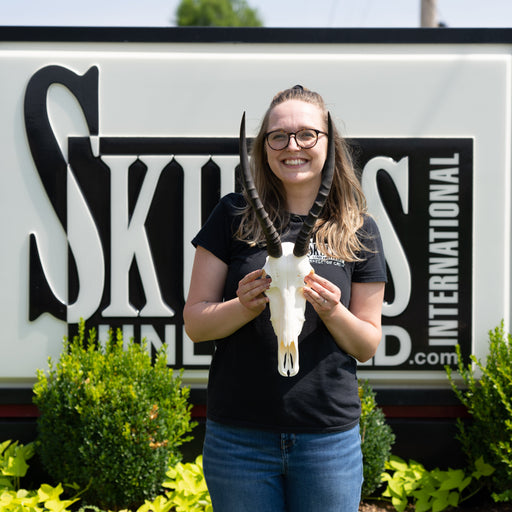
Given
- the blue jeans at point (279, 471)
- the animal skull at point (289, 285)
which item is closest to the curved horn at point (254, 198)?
the animal skull at point (289, 285)

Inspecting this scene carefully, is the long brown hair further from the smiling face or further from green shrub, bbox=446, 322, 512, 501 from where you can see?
green shrub, bbox=446, 322, 512, 501

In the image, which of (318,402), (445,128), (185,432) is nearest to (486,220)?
(445,128)

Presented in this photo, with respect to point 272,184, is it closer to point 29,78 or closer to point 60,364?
point 60,364

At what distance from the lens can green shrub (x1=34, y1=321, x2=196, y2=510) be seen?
3480 millimetres

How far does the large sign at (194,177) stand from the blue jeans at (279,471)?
2211 mm

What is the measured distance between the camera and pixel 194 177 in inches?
158

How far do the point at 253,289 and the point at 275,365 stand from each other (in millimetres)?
253

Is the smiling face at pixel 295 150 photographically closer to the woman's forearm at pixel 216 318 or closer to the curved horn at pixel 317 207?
the curved horn at pixel 317 207

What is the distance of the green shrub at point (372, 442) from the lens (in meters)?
3.62

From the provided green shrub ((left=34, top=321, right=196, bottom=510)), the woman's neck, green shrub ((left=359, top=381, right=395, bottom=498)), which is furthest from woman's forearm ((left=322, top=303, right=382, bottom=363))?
green shrub ((left=34, top=321, right=196, bottom=510))

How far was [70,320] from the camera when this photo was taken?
13.1 ft

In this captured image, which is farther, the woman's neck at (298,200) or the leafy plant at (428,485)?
the leafy plant at (428,485)

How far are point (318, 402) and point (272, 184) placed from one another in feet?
2.30

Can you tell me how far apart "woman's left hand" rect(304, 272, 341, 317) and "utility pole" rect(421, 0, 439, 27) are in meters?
8.75
